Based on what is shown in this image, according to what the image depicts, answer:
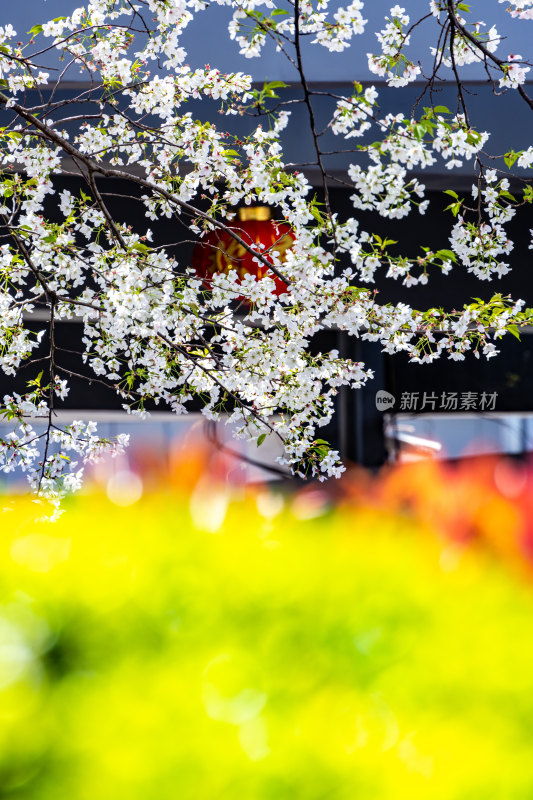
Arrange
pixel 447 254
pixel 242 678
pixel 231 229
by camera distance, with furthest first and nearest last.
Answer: pixel 231 229 → pixel 447 254 → pixel 242 678

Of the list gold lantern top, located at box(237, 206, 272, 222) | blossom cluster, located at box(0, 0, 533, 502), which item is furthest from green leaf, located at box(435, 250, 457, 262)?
gold lantern top, located at box(237, 206, 272, 222)

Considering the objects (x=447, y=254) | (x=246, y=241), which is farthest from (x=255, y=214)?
(x=447, y=254)

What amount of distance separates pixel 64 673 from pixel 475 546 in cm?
346

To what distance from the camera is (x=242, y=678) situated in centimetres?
87

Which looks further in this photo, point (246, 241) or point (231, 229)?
point (246, 241)

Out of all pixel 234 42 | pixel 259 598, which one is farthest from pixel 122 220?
pixel 259 598

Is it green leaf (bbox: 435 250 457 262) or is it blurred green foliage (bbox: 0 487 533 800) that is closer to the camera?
blurred green foliage (bbox: 0 487 533 800)

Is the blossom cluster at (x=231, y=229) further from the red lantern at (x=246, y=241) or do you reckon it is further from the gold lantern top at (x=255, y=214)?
the gold lantern top at (x=255, y=214)

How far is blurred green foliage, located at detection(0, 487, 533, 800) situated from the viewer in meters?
0.74

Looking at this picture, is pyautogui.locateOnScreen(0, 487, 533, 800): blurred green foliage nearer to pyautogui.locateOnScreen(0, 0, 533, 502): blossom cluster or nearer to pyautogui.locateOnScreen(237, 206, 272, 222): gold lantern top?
pyautogui.locateOnScreen(0, 0, 533, 502): blossom cluster

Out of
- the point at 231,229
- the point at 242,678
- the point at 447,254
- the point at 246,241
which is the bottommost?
the point at 242,678

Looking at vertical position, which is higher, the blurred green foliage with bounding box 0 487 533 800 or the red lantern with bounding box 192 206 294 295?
the red lantern with bounding box 192 206 294 295

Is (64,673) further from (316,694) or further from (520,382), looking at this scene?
(520,382)

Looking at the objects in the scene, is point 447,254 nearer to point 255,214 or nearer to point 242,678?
point 242,678
